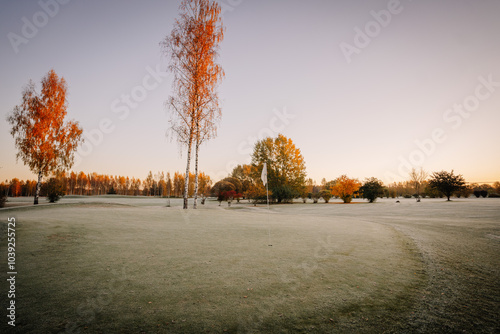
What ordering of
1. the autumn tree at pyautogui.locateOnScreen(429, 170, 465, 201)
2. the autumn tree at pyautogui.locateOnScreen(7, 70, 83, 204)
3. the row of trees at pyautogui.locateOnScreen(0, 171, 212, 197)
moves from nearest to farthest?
the autumn tree at pyautogui.locateOnScreen(7, 70, 83, 204), the autumn tree at pyautogui.locateOnScreen(429, 170, 465, 201), the row of trees at pyautogui.locateOnScreen(0, 171, 212, 197)

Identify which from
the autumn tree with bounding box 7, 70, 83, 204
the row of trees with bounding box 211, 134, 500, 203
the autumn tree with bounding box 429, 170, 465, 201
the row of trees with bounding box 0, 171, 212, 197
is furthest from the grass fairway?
the row of trees with bounding box 0, 171, 212, 197

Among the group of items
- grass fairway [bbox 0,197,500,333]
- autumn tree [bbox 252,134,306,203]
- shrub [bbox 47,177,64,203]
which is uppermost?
autumn tree [bbox 252,134,306,203]

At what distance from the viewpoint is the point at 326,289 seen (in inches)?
144

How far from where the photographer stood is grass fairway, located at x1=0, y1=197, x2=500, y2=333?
2.71 metres

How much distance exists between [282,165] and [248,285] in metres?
34.0

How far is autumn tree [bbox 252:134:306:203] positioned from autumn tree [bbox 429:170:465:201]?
2132 centimetres

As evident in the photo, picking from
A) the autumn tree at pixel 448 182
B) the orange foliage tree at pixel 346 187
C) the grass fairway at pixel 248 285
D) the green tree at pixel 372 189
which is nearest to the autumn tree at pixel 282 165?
the orange foliage tree at pixel 346 187

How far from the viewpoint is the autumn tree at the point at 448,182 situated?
1342 inches

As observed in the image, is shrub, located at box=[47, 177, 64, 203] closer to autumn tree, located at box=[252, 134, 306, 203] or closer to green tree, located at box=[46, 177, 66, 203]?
green tree, located at box=[46, 177, 66, 203]

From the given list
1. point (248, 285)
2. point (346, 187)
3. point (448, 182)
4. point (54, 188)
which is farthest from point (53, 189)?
point (448, 182)

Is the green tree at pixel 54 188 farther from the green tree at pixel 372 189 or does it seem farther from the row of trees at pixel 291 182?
the green tree at pixel 372 189

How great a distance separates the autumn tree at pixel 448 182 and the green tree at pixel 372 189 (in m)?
8.52

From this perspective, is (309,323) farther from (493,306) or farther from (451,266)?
(451,266)

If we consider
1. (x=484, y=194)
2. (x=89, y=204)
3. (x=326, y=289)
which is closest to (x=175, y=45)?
(x=89, y=204)
